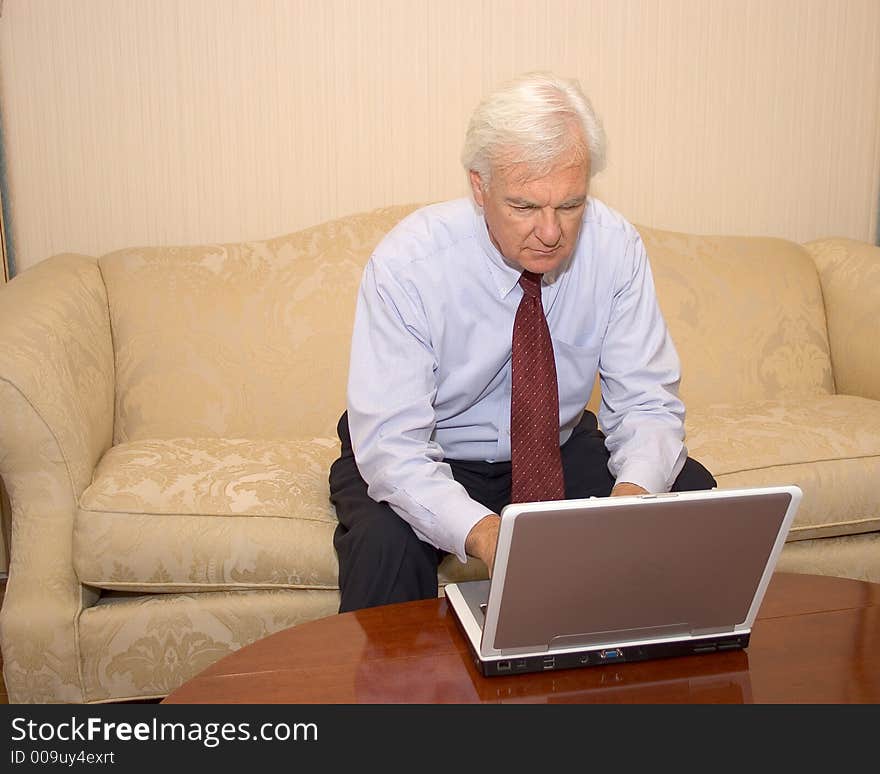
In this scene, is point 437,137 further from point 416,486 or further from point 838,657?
point 838,657

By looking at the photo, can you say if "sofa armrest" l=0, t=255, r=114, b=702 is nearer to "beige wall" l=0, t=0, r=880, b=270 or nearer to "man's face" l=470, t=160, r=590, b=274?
"beige wall" l=0, t=0, r=880, b=270

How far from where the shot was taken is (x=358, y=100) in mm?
2691

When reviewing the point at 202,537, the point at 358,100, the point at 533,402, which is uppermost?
the point at 358,100

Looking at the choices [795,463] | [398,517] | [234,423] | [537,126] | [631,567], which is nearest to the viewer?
[631,567]

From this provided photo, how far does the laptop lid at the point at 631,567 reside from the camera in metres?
1.04

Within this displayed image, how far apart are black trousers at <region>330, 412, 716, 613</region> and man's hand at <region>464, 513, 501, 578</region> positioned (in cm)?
17

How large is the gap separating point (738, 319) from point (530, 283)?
110cm

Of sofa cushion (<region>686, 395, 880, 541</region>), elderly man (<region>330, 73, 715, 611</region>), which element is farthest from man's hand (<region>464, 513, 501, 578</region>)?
sofa cushion (<region>686, 395, 880, 541</region>)

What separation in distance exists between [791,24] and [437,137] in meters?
1.10

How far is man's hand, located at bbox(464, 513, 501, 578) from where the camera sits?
4.47 ft

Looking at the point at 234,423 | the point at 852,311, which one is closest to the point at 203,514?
the point at 234,423

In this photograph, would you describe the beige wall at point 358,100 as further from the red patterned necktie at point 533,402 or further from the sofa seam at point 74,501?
the red patterned necktie at point 533,402

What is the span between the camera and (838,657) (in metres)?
1.17

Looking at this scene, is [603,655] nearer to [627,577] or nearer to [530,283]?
[627,577]
